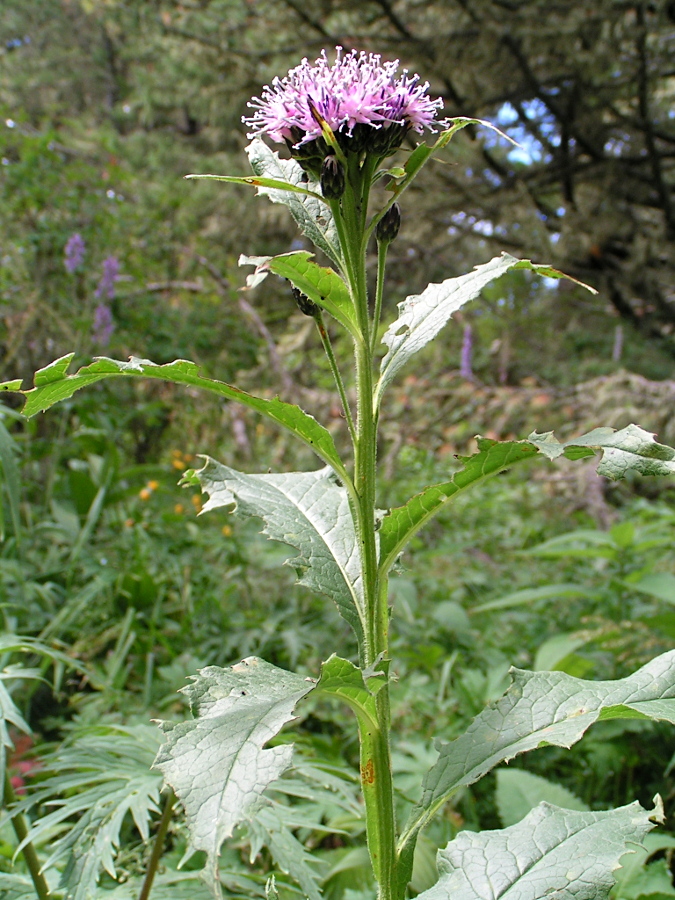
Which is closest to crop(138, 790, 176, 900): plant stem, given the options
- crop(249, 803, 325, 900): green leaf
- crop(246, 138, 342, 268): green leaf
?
crop(249, 803, 325, 900): green leaf

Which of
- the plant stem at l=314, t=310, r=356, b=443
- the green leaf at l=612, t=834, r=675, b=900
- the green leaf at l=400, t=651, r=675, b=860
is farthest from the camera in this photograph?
the green leaf at l=612, t=834, r=675, b=900

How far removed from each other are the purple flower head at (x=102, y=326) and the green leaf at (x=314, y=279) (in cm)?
309

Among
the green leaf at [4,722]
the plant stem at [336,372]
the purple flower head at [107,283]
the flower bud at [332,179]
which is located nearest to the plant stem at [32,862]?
the green leaf at [4,722]

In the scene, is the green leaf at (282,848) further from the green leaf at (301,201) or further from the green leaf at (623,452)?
the green leaf at (301,201)

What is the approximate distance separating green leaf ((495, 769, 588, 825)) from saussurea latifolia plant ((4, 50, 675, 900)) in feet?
2.60

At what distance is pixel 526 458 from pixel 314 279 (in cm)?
36

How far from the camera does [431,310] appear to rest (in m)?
0.96

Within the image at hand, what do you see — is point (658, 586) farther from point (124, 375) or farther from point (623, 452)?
point (124, 375)

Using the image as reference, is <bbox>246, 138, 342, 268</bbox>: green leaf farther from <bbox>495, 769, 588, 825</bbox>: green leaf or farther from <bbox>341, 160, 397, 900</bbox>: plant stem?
<bbox>495, 769, 588, 825</bbox>: green leaf

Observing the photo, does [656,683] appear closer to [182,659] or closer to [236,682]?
[236,682]

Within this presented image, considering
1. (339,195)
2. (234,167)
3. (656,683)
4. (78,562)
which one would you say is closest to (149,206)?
(234,167)

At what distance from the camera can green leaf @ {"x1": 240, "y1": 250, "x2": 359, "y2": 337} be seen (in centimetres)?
81

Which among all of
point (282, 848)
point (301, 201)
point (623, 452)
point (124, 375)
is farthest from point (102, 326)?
point (623, 452)

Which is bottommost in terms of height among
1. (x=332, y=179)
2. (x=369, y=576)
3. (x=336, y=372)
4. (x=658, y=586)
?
(x=658, y=586)
